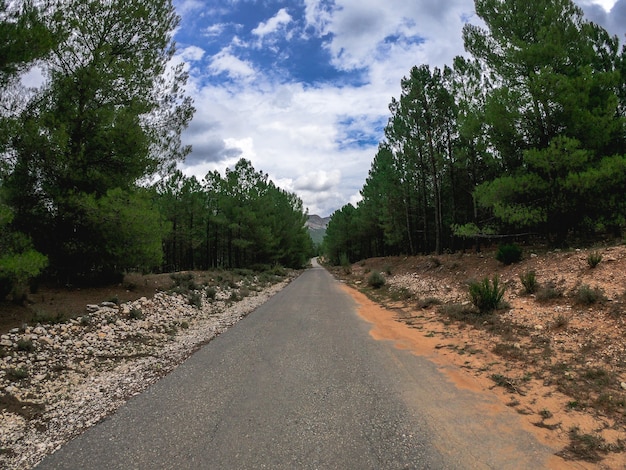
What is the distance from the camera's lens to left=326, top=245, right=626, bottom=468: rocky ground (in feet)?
12.4

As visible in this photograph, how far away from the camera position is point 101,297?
36.3 feet

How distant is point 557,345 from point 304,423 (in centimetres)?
519

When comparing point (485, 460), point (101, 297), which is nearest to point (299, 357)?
point (485, 460)

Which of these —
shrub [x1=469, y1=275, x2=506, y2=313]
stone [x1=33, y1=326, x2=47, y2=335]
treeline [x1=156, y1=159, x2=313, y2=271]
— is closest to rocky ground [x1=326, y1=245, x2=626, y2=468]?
shrub [x1=469, y1=275, x2=506, y2=313]

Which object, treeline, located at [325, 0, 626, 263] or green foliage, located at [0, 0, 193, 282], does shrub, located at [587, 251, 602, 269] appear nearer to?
treeline, located at [325, 0, 626, 263]

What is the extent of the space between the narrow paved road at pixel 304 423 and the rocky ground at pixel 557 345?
0.52 m

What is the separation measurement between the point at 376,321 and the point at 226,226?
95.0ft

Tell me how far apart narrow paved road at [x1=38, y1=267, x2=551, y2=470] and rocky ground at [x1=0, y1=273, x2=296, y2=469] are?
0.49 m

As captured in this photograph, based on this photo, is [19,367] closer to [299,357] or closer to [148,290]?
[299,357]

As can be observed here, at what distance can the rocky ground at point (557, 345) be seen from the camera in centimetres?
379

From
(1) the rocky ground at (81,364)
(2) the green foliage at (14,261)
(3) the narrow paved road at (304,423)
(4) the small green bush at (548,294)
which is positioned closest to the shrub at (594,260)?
(4) the small green bush at (548,294)

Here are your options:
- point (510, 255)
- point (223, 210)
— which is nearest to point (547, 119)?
point (510, 255)

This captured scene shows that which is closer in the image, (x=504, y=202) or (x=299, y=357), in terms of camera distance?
(x=299, y=357)

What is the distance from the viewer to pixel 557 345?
630 centimetres
